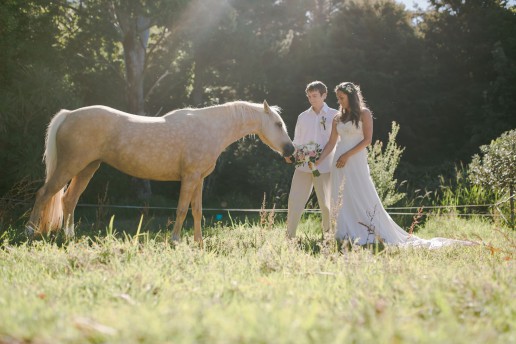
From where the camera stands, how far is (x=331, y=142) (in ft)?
23.1

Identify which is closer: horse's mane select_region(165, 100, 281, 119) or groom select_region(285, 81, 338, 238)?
horse's mane select_region(165, 100, 281, 119)

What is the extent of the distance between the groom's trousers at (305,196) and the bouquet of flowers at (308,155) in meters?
0.31

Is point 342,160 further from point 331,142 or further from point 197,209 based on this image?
point 197,209

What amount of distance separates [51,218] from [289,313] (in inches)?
188

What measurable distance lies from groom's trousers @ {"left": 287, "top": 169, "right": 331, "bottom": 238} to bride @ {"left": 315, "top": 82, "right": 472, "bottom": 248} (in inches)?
6.8

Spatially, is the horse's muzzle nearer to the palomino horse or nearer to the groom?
the palomino horse

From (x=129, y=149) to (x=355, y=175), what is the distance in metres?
3.03

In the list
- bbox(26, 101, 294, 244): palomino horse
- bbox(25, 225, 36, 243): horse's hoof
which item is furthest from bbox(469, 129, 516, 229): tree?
bbox(25, 225, 36, 243): horse's hoof

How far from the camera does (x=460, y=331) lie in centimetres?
231

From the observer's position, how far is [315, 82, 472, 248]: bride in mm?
6875

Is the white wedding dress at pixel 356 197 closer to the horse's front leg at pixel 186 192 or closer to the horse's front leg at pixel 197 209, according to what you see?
the horse's front leg at pixel 197 209

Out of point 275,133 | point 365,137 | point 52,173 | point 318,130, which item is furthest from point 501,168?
point 52,173

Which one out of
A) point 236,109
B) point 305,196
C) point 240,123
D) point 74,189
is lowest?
point 74,189

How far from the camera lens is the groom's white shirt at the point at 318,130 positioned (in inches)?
281
